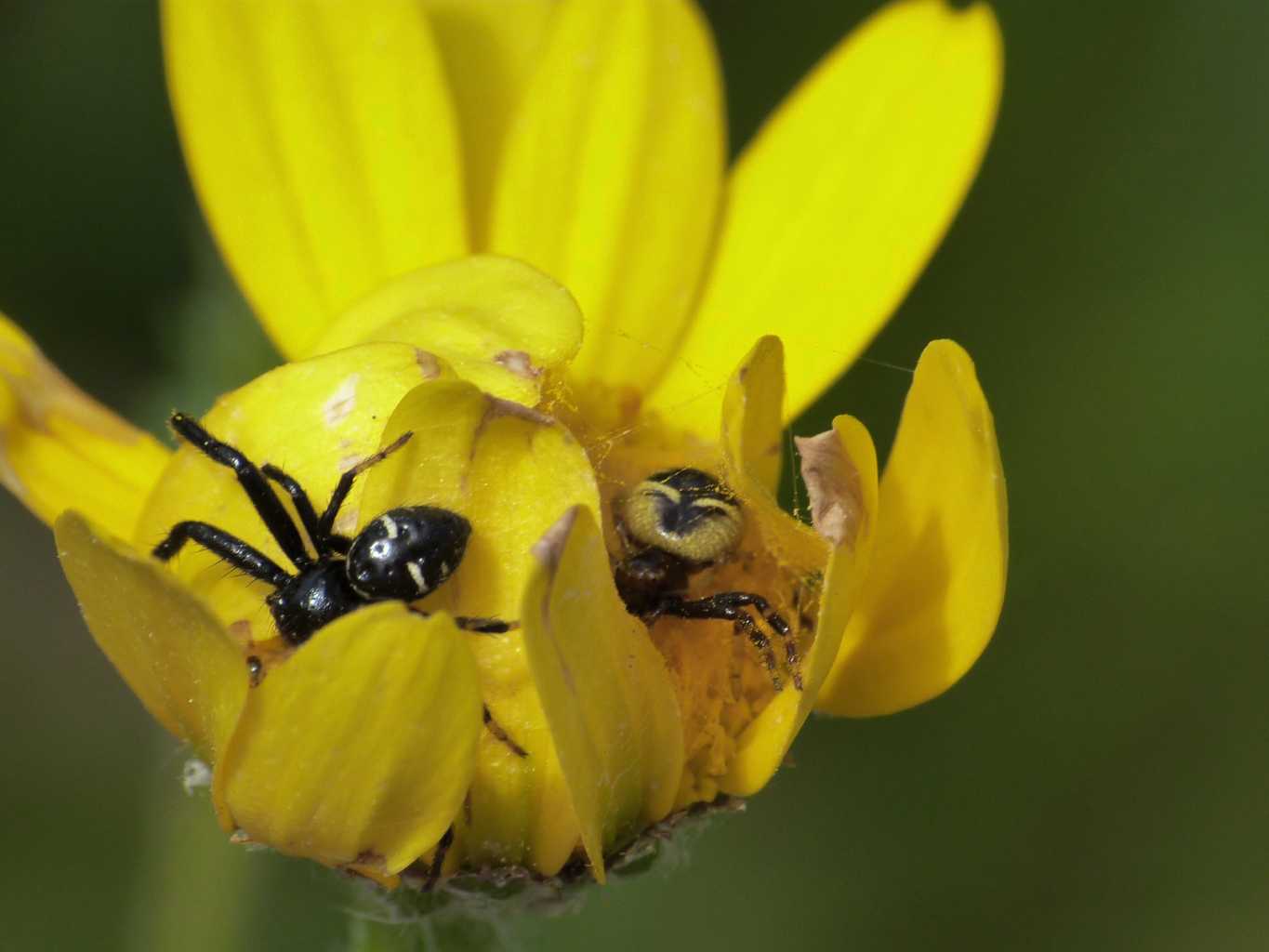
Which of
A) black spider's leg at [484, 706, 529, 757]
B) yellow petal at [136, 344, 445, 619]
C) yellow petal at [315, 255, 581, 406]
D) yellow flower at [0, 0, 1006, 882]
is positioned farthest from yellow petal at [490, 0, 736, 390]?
black spider's leg at [484, 706, 529, 757]

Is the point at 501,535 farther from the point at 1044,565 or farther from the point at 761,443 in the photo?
the point at 1044,565

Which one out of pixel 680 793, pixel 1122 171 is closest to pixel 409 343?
pixel 680 793

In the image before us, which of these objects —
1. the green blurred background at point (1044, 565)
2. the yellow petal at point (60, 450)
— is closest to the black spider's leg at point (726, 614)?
the yellow petal at point (60, 450)

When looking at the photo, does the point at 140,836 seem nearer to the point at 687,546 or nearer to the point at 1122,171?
the point at 687,546

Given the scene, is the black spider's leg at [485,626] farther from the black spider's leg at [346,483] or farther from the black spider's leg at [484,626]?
the black spider's leg at [346,483]

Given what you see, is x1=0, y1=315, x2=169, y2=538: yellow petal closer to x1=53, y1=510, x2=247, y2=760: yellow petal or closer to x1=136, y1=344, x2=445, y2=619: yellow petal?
x1=136, y1=344, x2=445, y2=619: yellow petal
